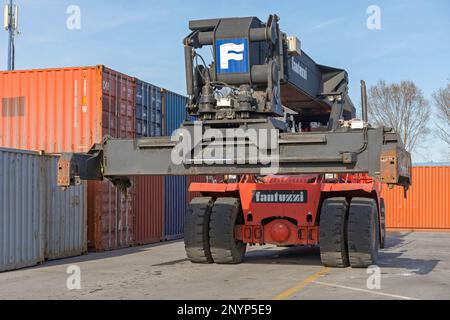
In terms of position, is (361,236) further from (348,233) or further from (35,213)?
(35,213)

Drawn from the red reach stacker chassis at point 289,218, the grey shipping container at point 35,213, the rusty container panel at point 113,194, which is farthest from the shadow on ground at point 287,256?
the grey shipping container at point 35,213

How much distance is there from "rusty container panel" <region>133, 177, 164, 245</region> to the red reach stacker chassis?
580cm

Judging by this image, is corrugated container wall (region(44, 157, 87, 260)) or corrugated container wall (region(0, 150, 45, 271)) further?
corrugated container wall (region(44, 157, 87, 260))

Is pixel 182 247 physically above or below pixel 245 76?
below

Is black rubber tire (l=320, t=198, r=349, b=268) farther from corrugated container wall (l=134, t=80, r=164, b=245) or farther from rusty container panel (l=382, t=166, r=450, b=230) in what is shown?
rusty container panel (l=382, t=166, r=450, b=230)

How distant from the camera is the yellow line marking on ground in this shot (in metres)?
8.96

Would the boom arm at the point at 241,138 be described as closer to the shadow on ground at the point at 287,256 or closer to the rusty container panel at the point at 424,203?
the shadow on ground at the point at 287,256

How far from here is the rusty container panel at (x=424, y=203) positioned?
26156mm

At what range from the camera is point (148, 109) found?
19.7 m

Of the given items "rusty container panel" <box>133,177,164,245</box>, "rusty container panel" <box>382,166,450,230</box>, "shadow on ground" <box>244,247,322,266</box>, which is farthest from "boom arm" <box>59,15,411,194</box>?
"rusty container panel" <box>382,166,450,230</box>

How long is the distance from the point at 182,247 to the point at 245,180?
545cm

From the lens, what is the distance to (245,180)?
1336cm
